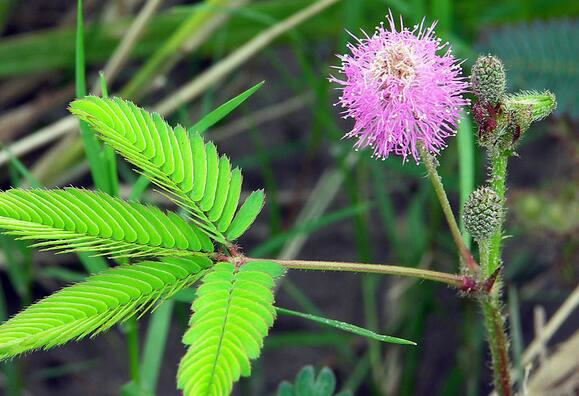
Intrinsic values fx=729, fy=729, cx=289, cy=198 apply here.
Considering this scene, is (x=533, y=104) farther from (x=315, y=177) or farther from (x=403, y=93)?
(x=315, y=177)

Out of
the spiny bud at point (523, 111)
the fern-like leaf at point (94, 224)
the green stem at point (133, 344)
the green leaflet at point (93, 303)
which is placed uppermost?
the spiny bud at point (523, 111)

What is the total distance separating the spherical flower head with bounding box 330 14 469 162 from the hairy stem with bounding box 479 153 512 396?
0.11m

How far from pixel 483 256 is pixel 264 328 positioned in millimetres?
444

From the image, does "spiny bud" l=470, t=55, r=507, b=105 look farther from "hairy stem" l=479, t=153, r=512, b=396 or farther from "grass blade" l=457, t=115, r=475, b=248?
"grass blade" l=457, t=115, r=475, b=248

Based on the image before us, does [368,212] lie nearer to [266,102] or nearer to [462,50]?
[266,102]

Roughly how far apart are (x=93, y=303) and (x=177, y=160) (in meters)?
0.24

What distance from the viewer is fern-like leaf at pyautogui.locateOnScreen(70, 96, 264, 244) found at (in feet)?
3.35

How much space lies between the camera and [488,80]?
1.09m

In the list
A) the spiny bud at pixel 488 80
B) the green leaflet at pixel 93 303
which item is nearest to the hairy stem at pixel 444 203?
the spiny bud at pixel 488 80

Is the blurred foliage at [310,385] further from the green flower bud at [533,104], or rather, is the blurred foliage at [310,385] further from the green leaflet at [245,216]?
the green flower bud at [533,104]

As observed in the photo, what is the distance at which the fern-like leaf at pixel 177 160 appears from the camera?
3.35 ft

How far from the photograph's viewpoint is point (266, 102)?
277 centimetres

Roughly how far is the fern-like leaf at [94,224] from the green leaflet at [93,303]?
1.1 inches

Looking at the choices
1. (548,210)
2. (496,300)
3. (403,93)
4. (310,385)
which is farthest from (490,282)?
(548,210)
